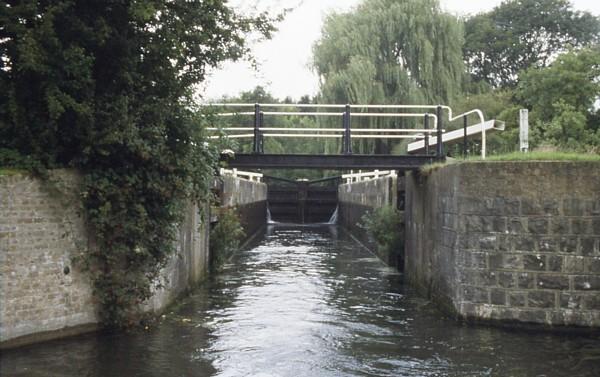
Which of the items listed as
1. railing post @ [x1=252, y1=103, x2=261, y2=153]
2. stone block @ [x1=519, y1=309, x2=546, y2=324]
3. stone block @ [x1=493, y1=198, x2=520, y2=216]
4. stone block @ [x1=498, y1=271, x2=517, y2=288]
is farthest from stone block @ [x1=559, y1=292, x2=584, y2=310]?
railing post @ [x1=252, y1=103, x2=261, y2=153]

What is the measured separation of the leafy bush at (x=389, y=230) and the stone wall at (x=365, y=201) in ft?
0.68

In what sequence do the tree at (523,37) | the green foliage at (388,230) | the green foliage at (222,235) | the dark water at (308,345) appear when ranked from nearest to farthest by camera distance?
the dark water at (308,345) → the green foliage at (222,235) → the green foliage at (388,230) → the tree at (523,37)

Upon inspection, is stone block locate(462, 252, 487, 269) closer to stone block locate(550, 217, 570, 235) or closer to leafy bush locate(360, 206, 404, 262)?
stone block locate(550, 217, 570, 235)

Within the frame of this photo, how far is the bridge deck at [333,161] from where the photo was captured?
13.2m

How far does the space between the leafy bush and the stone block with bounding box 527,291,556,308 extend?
6.53 m

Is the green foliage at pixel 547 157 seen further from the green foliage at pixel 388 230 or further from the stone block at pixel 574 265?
the green foliage at pixel 388 230

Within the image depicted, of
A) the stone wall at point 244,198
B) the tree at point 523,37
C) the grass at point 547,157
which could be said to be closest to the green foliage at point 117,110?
the grass at point 547,157

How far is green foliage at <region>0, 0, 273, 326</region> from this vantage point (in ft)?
27.2

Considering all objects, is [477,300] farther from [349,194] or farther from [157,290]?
[349,194]

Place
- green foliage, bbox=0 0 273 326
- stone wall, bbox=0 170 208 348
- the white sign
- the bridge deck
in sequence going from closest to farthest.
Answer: stone wall, bbox=0 170 208 348, green foliage, bbox=0 0 273 326, the white sign, the bridge deck

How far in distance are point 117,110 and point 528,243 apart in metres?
5.82

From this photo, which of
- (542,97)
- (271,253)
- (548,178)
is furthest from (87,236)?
(542,97)

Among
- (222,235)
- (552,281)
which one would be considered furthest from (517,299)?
(222,235)

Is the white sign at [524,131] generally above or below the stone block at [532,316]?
above
